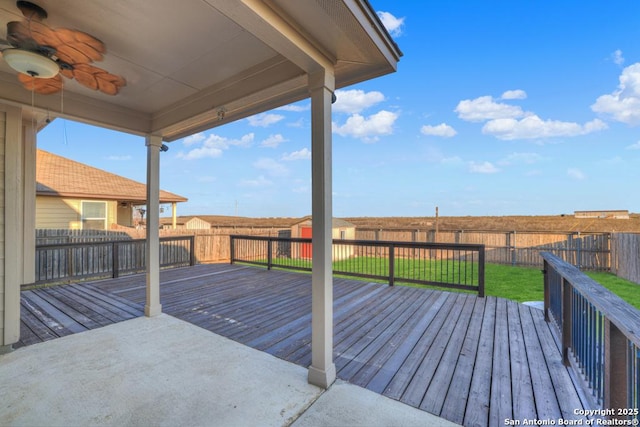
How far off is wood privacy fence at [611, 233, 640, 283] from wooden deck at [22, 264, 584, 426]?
6.14 meters

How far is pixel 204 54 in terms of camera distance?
2248 mm

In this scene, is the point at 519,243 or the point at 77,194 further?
the point at 519,243

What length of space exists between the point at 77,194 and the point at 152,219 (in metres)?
6.75

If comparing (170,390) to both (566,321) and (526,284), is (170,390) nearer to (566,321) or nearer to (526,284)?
(566,321)

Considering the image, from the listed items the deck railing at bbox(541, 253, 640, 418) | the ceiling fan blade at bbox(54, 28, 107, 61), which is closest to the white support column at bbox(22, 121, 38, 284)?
the ceiling fan blade at bbox(54, 28, 107, 61)

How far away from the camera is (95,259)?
20.7ft

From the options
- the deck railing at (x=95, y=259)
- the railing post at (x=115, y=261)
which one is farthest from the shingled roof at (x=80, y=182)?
the railing post at (x=115, y=261)

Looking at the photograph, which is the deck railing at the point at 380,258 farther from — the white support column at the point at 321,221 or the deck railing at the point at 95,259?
the white support column at the point at 321,221

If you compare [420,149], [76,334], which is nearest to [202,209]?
[420,149]

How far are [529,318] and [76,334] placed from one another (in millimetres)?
5594

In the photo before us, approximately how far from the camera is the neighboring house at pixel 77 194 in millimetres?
7812

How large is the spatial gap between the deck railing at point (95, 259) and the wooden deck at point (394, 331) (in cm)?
74

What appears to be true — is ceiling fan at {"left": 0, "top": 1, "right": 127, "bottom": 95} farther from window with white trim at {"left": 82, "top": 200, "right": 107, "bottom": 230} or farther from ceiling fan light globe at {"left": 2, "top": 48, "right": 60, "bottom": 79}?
window with white trim at {"left": 82, "top": 200, "right": 107, "bottom": 230}

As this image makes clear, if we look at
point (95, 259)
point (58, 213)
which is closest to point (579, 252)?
point (95, 259)
